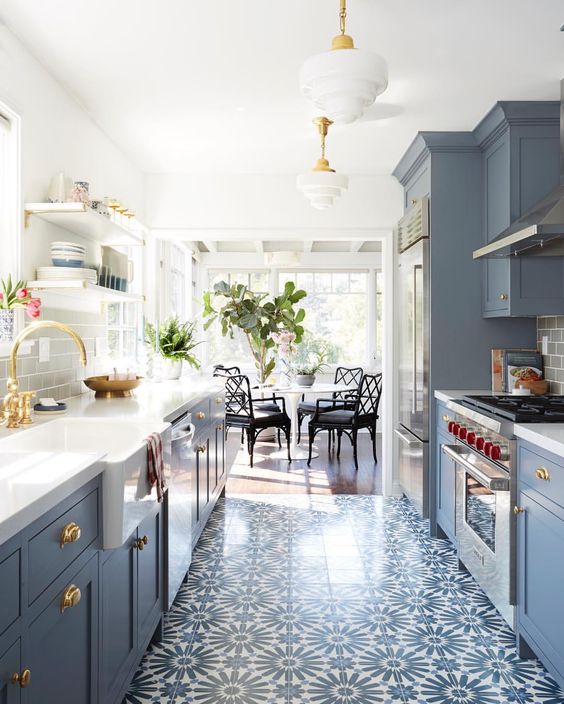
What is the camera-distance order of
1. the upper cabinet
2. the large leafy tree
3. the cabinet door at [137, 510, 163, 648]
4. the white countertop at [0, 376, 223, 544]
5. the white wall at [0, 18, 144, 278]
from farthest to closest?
the large leafy tree, the upper cabinet, the white wall at [0, 18, 144, 278], the cabinet door at [137, 510, 163, 648], the white countertop at [0, 376, 223, 544]

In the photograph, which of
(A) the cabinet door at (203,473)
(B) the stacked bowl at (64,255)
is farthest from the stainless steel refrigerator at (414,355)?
(B) the stacked bowl at (64,255)

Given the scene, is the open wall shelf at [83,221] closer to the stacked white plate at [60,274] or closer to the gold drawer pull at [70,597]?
the stacked white plate at [60,274]

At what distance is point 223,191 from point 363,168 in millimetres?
1115

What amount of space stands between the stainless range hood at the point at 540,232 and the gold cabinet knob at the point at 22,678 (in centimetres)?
243

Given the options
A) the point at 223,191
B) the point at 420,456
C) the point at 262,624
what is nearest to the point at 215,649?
the point at 262,624

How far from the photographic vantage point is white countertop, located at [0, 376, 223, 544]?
1248 mm

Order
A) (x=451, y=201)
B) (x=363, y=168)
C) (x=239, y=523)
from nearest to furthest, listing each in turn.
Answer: (x=451, y=201)
(x=239, y=523)
(x=363, y=168)

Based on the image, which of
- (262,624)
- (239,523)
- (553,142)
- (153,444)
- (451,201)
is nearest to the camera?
(153,444)

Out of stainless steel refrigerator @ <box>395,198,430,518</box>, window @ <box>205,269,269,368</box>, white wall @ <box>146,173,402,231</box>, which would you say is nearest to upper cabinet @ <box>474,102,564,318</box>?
stainless steel refrigerator @ <box>395,198,430,518</box>

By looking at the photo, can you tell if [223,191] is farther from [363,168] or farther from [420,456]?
[420,456]

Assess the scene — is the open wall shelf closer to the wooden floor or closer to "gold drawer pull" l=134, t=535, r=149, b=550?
"gold drawer pull" l=134, t=535, r=149, b=550

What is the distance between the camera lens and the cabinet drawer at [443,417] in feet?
11.7

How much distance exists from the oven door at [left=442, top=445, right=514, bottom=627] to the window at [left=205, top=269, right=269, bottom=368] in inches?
206

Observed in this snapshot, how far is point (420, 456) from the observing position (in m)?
4.02
